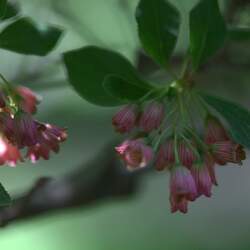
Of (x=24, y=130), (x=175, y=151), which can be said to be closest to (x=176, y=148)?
(x=175, y=151)

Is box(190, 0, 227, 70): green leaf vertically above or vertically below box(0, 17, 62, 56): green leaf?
below

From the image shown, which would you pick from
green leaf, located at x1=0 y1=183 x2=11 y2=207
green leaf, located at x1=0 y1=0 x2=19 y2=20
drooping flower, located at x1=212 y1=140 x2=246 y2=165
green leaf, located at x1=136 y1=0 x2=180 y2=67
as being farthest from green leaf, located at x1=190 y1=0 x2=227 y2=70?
green leaf, located at x1=0 y1=183 x2=11 y2=207

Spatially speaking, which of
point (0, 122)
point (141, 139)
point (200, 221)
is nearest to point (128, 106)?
point (141, 139)

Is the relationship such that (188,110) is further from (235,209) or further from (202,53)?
(235,209)

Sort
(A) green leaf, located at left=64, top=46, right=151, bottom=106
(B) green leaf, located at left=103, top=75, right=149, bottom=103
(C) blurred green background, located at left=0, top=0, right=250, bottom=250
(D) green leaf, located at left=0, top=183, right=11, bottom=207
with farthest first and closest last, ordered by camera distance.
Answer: (C) blurred green background, located at left=0, top=0, right=250, bottom=250 → (A) green leaf, located at left=64, top=46, right=151, bottom=106 → (B) green leaf, located at left=103, top=75, right=149, bottom=103 → (D) green leaf, located at left=0, top=183, right=11, bottom=207

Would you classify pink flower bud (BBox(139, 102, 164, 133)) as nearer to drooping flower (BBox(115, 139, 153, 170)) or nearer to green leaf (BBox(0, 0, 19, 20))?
drooping flower (BBox(115, 139, 153, 170))

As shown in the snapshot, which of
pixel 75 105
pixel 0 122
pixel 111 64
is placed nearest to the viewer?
pixel 0 122

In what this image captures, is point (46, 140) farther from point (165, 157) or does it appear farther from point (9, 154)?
point (165, 157)
